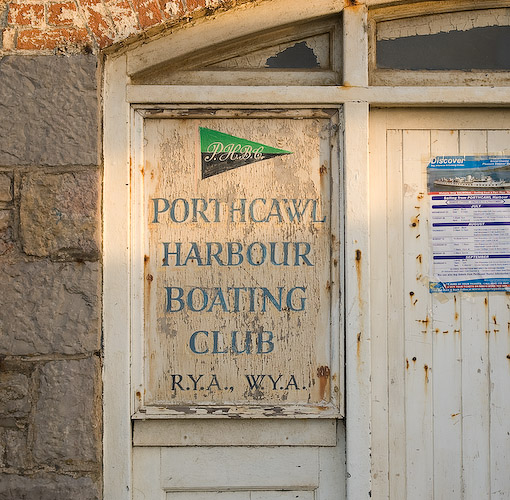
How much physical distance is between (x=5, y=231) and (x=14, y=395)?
625mm

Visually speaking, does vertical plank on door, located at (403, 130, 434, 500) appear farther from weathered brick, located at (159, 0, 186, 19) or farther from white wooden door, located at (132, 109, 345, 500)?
weathered brick, located at (159, 0, 186, 19)

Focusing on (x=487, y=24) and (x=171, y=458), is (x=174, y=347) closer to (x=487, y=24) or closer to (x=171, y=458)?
(x=171, y=458)

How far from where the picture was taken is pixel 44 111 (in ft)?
8.10

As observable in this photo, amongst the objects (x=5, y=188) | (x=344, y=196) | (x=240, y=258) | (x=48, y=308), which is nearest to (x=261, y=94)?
(x=344, y=196)

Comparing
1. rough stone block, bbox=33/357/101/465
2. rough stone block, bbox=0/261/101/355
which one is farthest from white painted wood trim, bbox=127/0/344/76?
rough stone block, bbox=33/357/101/465

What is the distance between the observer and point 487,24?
8.89 ft

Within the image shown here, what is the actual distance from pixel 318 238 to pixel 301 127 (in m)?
0.46

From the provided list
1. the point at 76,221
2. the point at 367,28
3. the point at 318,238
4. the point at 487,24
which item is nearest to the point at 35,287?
the point at 76,221

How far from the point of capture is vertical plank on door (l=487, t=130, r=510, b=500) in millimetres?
2668

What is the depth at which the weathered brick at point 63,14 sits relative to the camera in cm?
247

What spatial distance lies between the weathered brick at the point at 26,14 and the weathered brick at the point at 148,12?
367 millimetres

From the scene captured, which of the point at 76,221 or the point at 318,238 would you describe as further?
the point at 318,238

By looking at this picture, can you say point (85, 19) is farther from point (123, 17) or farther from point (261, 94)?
point (261, 94)

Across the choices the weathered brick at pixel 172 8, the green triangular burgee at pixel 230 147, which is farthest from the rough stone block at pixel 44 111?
the green triangular burgee at pixel 230 147
